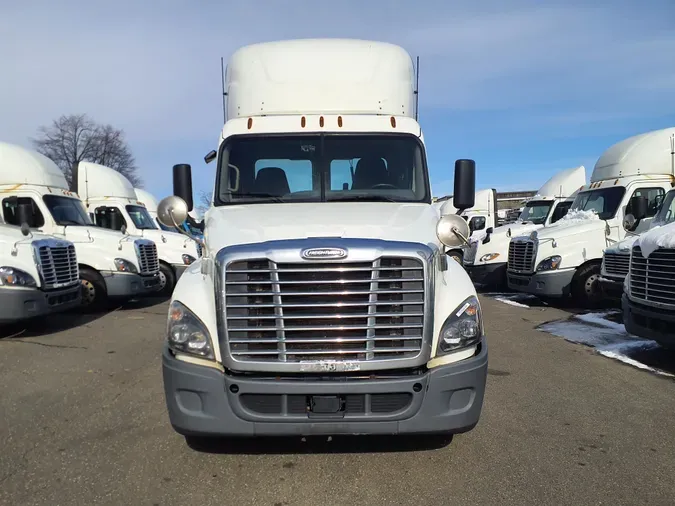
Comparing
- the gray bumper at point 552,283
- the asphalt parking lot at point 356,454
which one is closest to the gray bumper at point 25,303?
the asphalt parking lot at point 356,454

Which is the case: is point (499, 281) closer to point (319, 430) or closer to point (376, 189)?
point (376, 189)

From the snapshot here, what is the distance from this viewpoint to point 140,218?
1485 centimetres

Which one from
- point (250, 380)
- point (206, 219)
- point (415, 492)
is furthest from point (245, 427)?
point (206, 219)

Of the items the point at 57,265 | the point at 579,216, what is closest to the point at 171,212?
the point at 57,265

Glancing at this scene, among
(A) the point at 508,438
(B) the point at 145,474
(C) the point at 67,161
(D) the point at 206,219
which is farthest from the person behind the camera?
(C) the point at 67,161

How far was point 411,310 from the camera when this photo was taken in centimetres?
361

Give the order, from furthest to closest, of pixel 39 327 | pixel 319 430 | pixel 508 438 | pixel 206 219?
pixel 39 327 → pixel 206 219 → pixel 508 438 → pixel 319 430

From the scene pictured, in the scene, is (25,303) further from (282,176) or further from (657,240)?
(657,240)

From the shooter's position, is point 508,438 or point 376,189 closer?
point 508,438

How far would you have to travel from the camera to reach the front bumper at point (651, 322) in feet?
20.1

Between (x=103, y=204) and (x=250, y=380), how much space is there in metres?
12.2

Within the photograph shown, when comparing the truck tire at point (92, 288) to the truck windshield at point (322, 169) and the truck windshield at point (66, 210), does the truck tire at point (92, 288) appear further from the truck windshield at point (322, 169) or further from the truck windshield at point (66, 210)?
the truck windshield at point (322, 169)

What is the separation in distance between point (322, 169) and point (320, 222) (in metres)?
1.12

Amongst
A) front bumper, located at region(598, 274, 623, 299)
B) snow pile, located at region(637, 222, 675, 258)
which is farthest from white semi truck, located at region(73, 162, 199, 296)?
snow pile, located at region(637, 222, 675, 258)
